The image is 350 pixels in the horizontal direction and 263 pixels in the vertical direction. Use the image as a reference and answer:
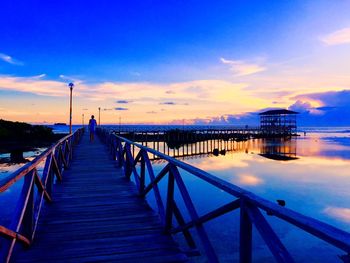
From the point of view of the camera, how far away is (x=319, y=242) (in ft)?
30.8

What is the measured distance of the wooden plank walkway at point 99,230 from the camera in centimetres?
364

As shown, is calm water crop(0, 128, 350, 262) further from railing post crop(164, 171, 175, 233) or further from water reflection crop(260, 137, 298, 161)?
water reflection crop(260, 137, 298, 161)

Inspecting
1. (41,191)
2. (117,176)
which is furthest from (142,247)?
(117,176)

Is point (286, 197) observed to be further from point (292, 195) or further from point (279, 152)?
point (279, 152)

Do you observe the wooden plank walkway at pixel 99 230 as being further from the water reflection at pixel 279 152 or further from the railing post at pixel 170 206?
the water reflection at pixel 279 152

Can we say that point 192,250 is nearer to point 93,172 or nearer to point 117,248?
point 117,248

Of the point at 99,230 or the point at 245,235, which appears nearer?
the point at 245,235

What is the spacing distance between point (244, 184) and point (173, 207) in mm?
14999

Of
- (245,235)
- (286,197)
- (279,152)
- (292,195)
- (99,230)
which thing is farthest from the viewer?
(279,152)

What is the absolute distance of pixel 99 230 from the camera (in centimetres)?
449

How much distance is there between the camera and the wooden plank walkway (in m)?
3.64

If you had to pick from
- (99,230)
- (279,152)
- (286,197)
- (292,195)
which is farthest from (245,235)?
(279,152)

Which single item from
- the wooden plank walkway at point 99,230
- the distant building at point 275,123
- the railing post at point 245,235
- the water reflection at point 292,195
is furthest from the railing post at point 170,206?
the distant building at point 275,123

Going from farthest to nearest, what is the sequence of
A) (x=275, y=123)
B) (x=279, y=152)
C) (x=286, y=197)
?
(x=275, y=123), (x=279, y=152), (x=286, y=197)
